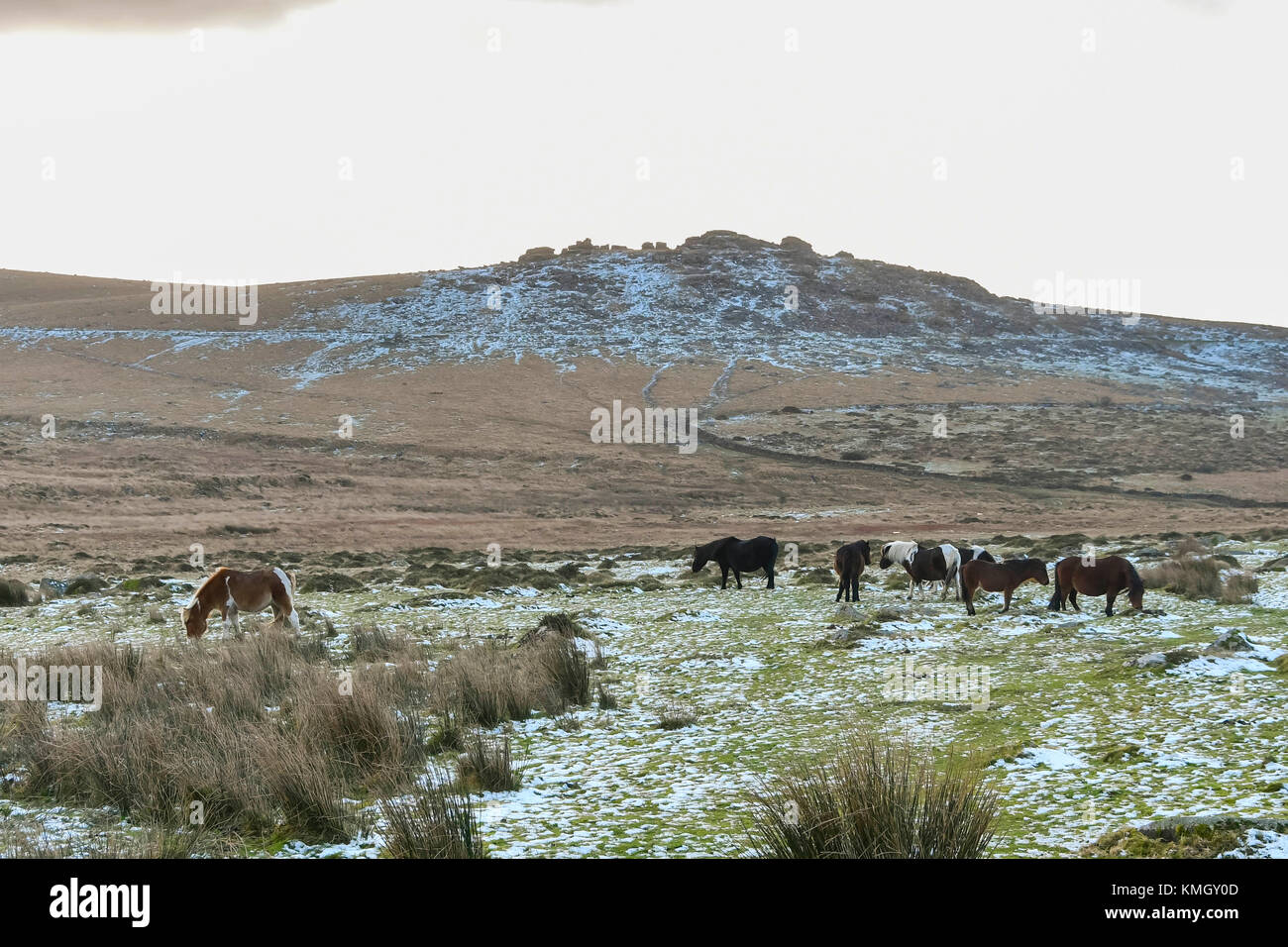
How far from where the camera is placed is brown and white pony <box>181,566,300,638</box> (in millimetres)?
16114

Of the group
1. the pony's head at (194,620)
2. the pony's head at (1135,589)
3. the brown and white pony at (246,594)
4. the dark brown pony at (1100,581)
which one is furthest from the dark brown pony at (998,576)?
the pony's head at (194,620)

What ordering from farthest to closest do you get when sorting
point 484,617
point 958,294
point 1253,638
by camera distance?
1. point 958,294
2. point 484,617
3. point 1253,638

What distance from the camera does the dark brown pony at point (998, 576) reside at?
17.1m

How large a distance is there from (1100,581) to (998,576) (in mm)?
1727

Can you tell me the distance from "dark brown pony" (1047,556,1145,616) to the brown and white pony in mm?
12186

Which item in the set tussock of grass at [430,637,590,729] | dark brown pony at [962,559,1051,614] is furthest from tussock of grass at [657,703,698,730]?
dark brown pony at [962,559,1051,614]

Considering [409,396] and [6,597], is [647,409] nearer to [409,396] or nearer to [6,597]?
[409,396]

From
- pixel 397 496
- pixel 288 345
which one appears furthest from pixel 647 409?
pixel 288 345

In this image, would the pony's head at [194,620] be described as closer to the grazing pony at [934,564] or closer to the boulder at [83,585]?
the boulder at [83,585]

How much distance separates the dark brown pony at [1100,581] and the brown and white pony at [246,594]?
480 inches

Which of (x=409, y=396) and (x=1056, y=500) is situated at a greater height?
(x=409, y=396)

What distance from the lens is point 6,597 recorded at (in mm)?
21984

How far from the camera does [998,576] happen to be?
676 inches
